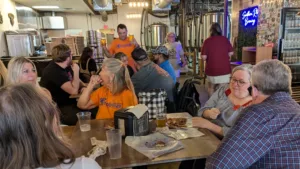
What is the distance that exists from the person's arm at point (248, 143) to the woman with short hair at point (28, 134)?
629 mm

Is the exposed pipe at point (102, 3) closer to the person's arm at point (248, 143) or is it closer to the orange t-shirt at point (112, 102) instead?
the orange t-shirt at point (112, 102)

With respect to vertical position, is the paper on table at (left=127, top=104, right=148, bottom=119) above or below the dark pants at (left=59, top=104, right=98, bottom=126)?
above

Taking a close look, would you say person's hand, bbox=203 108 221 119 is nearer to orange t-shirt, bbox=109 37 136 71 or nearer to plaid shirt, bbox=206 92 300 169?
plaid shirt, bbox=206 92 300 169

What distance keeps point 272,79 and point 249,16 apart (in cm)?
483

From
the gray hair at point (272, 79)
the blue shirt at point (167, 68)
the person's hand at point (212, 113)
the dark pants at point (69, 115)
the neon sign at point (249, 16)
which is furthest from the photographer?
the neon sign at point (249, 16)

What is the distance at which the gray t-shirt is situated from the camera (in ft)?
8.83

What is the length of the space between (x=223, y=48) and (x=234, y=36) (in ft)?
7.47

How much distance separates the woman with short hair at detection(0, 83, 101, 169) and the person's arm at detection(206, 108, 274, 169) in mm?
629

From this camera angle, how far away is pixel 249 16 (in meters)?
5.48

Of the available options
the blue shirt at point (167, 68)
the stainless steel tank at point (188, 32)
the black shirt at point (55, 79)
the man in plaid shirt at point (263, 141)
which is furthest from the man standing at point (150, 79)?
the stainless steel tank at point (188, 32)

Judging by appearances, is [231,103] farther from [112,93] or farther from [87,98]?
[87,98]

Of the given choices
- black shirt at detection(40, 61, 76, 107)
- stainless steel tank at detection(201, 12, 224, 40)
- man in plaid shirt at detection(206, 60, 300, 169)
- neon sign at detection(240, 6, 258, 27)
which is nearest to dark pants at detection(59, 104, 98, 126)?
black shirt at detection(40, 61, 76, 107)

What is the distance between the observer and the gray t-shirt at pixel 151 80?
269 cm

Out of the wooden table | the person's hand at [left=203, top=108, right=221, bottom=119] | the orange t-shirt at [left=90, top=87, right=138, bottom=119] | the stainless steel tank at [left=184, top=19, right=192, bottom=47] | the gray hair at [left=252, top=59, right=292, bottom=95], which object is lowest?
the wooden table
